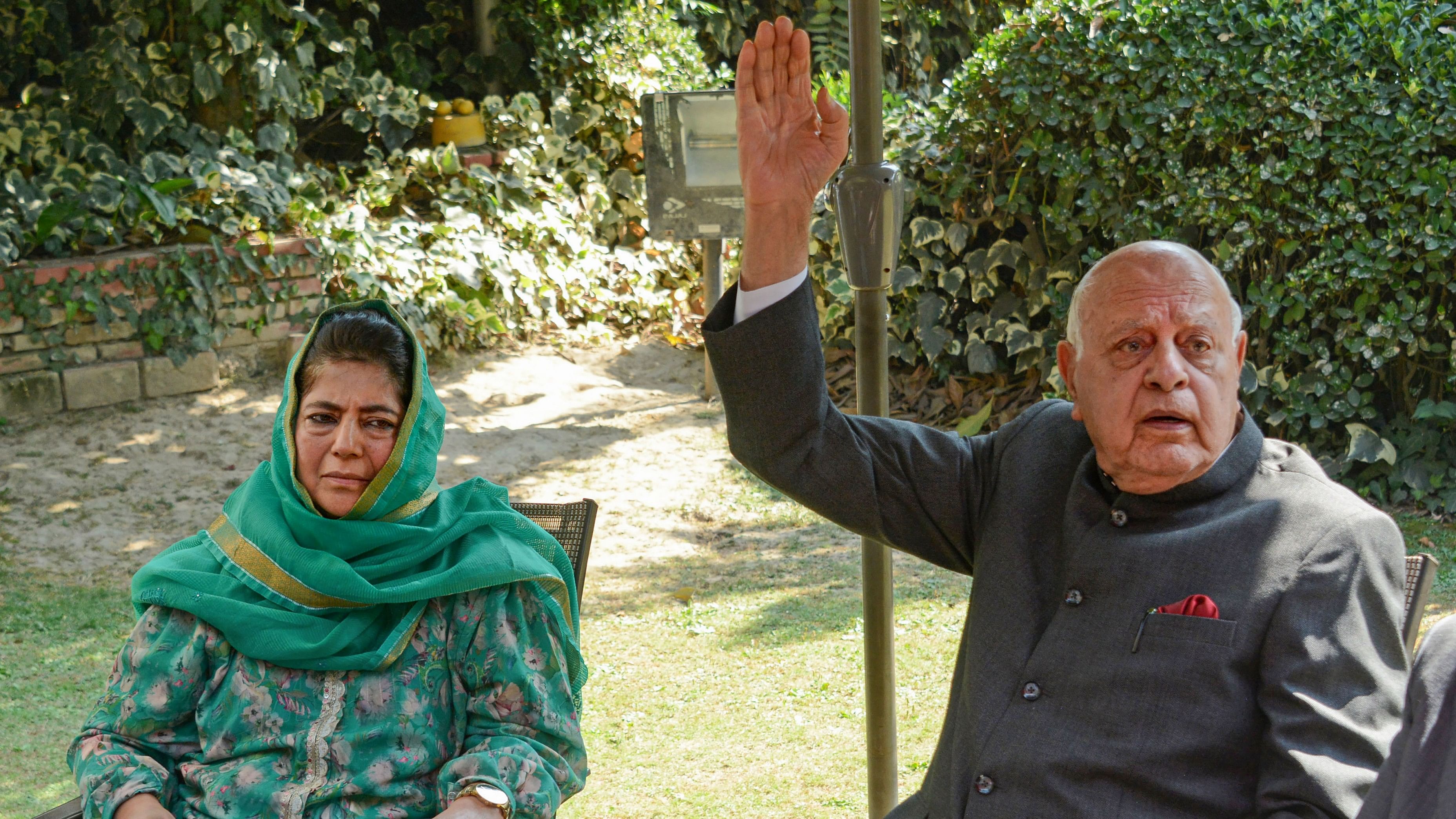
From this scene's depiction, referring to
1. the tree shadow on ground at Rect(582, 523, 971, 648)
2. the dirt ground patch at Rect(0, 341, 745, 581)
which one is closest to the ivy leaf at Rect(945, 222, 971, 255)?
the dirt ground patch at Rect(0, 341, 745, 581)

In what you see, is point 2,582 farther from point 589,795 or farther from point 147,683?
point 147,683

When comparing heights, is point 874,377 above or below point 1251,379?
above

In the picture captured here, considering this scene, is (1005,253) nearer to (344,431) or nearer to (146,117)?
(344,431)

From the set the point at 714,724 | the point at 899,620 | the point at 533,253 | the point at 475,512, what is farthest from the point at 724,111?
the point at 475,512

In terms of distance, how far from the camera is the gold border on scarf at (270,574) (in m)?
2.13

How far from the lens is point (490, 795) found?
6.48 ft

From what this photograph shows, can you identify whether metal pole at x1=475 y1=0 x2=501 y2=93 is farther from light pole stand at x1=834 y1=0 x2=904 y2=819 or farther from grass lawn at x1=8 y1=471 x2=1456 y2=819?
light pole stand at x1=834 y1=0 x2=904 y2=819

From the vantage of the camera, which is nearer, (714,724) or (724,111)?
(714,724)

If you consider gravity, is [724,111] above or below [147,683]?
above

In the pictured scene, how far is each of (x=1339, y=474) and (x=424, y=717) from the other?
4.38 meters

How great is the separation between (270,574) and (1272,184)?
14.7 ft

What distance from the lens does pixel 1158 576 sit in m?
1.82

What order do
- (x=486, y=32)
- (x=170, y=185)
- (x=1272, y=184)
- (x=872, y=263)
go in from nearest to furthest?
1. (x=872, y=263)
2. (x=1272, y=184)
3. (x=170, y=185)
4. (x=486, y=32)

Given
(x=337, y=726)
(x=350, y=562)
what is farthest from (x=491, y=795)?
(x=350, y=562)
